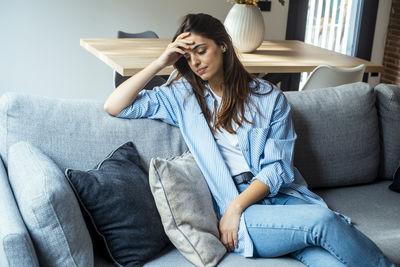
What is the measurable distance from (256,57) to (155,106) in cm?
137

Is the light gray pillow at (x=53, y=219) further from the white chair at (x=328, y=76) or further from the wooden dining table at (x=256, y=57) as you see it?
the white chair at (x=328, y=76)

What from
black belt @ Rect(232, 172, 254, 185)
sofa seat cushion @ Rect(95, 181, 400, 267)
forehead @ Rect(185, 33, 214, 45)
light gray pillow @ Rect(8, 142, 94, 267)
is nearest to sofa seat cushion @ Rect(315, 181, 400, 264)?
sofa seat cushion @ Rect(95, 181, 400, 267)

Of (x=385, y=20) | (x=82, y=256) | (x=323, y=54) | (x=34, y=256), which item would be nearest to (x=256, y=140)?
(x=82, y=256)

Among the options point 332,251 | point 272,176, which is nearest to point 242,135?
point 272,176

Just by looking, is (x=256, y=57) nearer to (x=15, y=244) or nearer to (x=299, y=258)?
(x=299, y=258)

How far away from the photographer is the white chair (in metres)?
2.81

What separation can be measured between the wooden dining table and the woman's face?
2.65 ft

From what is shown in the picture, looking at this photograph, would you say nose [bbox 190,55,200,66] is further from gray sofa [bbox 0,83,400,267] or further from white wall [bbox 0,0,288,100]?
white wall [bbox 0,0,288,100]

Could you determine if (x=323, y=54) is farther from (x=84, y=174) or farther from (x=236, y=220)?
(x=84, y=174)

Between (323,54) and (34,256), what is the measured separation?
8.74 ft

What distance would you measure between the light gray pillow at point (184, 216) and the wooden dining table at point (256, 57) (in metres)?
1.12

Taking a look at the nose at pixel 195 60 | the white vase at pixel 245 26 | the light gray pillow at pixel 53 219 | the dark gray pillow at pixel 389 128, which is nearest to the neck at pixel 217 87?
the nose at pixel 195 60

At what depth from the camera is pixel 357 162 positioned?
2330mm

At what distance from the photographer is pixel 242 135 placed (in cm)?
188
